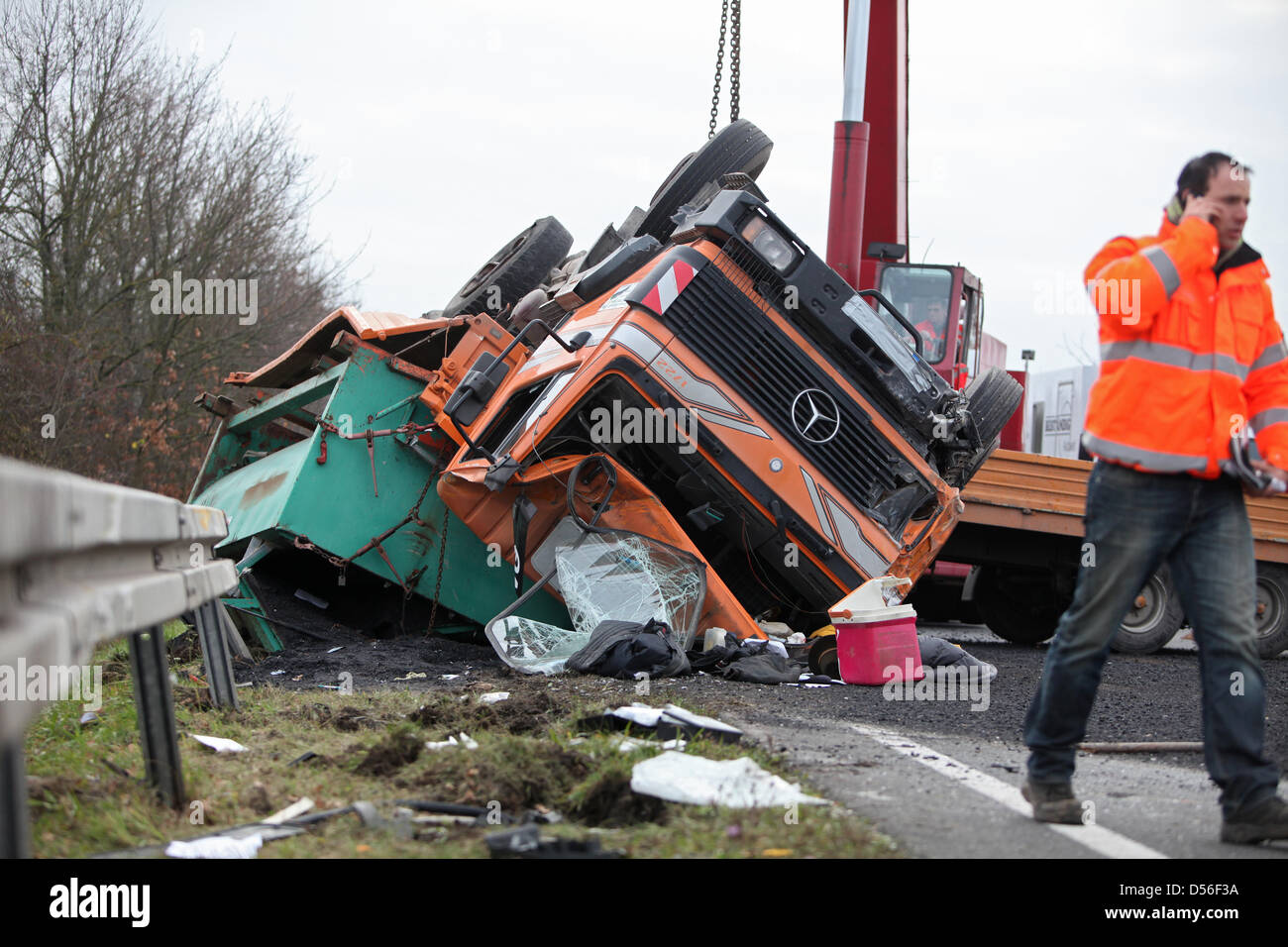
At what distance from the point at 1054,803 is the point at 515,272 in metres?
6.41

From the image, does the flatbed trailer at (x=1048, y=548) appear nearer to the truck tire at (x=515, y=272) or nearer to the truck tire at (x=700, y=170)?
the truck tire at (x=700, y=170)

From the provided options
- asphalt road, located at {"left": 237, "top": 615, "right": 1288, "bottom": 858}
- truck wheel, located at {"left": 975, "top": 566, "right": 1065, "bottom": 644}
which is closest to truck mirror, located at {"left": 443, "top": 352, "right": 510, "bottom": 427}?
asphalt road, located at {"left": 237, "top": 615, "right": 1288, "bottom": 858}

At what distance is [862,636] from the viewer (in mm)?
6211

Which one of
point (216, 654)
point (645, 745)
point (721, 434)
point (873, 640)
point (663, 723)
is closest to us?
point (645, 745)

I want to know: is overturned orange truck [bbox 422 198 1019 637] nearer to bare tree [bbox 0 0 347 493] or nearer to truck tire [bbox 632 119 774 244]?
truck tire [bbox 632 119 774 244]

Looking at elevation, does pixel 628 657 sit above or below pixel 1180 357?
below

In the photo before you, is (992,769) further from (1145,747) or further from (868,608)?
(868,608)

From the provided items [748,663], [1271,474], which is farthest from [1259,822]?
[748,663]

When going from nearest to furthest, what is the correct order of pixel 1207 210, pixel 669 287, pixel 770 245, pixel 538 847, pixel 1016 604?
pixel 538 847
pixel 1207 210
pixel 669 287
pixel 770 245
pixel 1016 604

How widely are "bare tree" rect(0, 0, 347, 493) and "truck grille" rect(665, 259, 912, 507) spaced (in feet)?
31.7

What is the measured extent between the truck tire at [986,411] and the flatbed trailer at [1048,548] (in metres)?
2.04

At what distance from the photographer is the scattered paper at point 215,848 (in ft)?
8.95

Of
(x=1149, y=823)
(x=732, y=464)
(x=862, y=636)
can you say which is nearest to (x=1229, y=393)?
Answer: (x=1149, y=823)

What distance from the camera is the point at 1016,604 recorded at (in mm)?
→ 10570
